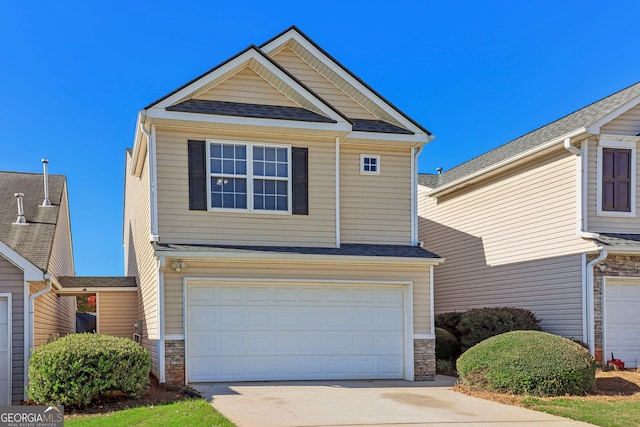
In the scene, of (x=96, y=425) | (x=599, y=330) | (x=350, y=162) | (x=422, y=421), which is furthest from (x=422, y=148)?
(x=96, y=425)

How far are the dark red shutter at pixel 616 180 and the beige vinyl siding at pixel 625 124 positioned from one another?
0.45m

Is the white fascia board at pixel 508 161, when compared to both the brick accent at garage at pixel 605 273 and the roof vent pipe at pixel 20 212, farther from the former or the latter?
the roof vent pipe at pixel 20 212

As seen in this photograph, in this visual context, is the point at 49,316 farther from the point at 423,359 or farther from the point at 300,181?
the point at 423,359

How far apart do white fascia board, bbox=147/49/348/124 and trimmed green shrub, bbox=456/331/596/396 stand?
18.9 feet

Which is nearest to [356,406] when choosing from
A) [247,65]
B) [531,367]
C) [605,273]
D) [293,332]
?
[293,332]

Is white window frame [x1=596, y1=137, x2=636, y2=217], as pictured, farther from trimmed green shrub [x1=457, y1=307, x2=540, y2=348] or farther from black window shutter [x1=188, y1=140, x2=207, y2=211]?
black window shutter [x1=188, y1=140, x2=207, y2=211]

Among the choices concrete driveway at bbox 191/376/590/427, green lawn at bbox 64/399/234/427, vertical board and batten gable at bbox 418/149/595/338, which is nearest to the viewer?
green lawn at bbox 64/399/234/427

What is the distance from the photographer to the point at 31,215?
580 inches

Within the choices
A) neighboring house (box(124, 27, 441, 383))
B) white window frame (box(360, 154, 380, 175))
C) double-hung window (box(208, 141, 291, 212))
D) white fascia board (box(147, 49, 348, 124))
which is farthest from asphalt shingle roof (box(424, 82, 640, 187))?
double-hung window (box(208, 141, 291, 212))

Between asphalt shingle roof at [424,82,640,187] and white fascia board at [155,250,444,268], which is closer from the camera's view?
white fascia board at [155,250,444,268]

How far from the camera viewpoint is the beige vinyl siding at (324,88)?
1461cm

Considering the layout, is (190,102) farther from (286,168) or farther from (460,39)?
(460,39)

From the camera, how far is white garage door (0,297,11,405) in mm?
11656

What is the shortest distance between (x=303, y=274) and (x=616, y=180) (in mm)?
8224
